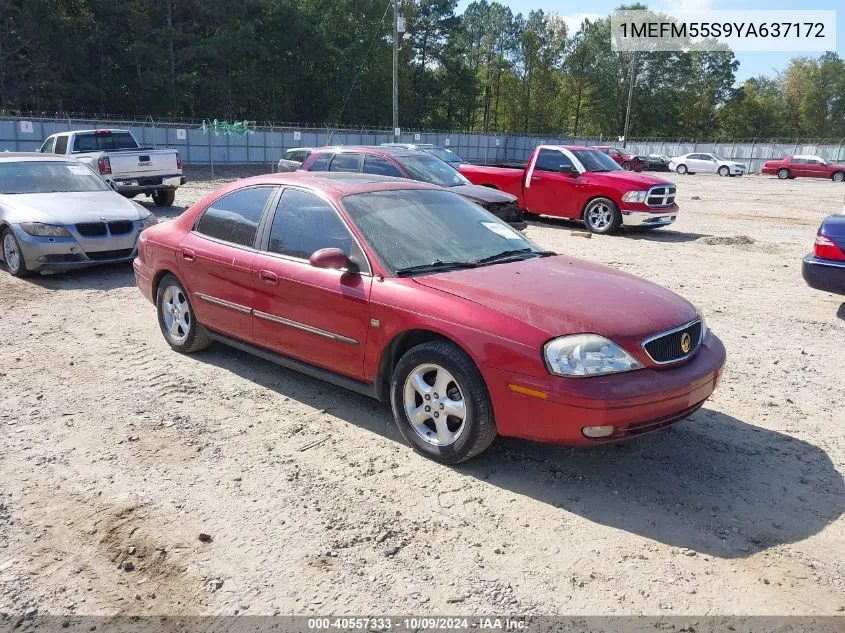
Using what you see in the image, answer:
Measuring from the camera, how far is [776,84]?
9369cm

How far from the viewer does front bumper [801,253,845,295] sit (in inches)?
282

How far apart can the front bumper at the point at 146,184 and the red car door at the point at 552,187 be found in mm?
7828

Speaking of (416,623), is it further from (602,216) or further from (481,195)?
(602,216)

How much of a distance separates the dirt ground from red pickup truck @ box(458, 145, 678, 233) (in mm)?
7953

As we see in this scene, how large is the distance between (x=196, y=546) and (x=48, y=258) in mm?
6660

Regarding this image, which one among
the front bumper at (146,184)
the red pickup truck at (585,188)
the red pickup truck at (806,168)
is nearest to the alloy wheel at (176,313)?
the front bumper at (146,184)

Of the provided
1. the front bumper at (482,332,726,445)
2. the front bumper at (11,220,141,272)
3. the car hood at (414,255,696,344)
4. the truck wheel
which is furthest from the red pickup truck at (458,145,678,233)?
the front bumper at (482,332,726,445)

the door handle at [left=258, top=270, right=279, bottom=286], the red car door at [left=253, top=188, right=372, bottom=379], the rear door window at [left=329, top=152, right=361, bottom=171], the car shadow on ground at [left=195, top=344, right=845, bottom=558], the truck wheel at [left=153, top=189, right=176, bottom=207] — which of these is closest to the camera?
the car shadow on ground at [left=195, top=344, right=845, bottom=558]

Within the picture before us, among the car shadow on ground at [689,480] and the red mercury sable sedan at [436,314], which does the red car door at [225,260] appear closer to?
the red mercury sable sedan at [436,314]

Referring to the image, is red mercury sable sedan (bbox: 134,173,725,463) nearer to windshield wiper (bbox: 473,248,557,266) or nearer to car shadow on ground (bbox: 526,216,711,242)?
windshield wiper (bbox: 473,248,557,266)

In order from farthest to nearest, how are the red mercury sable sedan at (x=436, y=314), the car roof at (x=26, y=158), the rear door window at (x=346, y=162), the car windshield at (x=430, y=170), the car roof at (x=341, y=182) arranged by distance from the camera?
the rear door window at (x=346, y=162)
the car windshield at (x=430, y=170)
the car roof at (x=26, y=158)
the car roof at (x=341, y=182)
the red mercury sable sedan at (x=436, y=314)

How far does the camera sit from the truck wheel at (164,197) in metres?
15.6

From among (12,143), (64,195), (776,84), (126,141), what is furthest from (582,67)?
(64,195)

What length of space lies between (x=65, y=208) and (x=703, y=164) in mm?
42811
